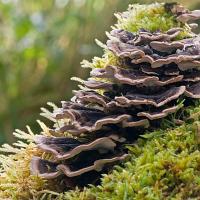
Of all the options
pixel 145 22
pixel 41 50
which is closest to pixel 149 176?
pixel 145 22

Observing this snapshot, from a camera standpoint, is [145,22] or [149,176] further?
[145,22]

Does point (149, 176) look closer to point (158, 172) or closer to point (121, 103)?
point (158, 172)

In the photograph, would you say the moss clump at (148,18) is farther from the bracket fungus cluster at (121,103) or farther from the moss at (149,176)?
the moss at (149,176)

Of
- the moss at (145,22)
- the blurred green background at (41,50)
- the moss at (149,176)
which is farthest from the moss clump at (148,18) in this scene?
the blurred green background at (41,50)

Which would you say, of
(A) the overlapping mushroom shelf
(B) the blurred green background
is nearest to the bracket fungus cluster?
(A) the overlapping mushroom shelf

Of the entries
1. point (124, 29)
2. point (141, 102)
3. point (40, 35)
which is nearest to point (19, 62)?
point (40, 35)

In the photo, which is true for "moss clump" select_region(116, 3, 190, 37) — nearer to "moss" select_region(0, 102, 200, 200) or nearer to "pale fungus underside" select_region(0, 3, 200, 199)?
"pale fungus underside" select_region(0, 3, 200, 199)
